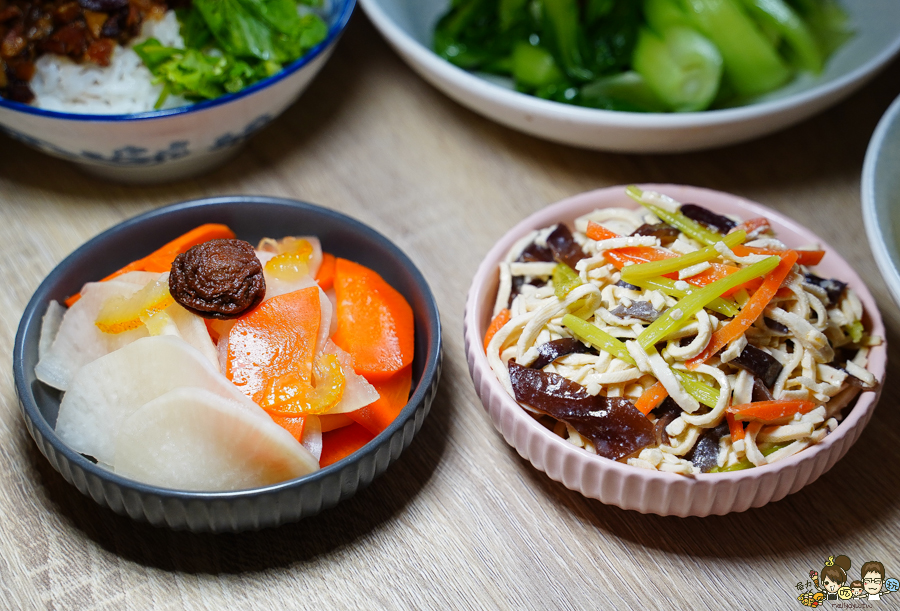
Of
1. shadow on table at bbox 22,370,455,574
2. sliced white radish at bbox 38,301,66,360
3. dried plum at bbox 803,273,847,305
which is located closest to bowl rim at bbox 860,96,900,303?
dried plum at bbox 803,273,847,305

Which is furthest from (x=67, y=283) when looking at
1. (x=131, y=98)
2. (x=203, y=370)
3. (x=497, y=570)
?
(x=497, y=570)

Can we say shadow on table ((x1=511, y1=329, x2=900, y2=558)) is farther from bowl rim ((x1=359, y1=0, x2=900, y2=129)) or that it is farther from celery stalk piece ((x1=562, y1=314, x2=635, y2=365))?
bowl rim ((x1=359, y1=0, x2=900, y2=129))

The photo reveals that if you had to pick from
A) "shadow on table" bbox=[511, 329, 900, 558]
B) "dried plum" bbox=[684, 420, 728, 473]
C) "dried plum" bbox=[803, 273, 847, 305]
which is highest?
"dried plum" bbox=[803, 273, 847, 305]

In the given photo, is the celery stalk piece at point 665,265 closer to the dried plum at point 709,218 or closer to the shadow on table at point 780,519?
the dried plum at point 709,218

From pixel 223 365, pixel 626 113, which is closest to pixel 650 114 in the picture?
pixel 626 113

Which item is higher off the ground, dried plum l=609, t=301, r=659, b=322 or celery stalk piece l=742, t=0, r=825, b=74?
celery stalk piece l=742, t=0, r=825, b=74

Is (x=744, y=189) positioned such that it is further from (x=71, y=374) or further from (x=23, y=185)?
(x=23, y=185)
